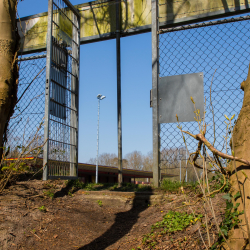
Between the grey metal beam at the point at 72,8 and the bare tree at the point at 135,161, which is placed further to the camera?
the bare tree at the point at 135,161

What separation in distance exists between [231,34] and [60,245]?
4.24 meters

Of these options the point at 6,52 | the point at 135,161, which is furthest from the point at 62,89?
the point at 135,161

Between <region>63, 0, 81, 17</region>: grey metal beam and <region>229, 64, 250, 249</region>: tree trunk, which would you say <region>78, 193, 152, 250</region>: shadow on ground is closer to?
<region>229, 64, 250, 249</region>: tree trunk

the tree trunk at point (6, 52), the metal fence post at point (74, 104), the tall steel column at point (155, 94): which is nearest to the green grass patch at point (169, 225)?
the tall steel column at point (155, 94)

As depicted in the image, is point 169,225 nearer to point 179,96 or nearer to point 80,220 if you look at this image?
point 80,220

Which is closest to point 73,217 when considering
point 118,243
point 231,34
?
point 118,243

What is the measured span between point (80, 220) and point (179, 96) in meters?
2.65

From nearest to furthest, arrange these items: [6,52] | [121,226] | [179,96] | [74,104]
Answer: [6,52], [121,226], [179,96], [74,104]

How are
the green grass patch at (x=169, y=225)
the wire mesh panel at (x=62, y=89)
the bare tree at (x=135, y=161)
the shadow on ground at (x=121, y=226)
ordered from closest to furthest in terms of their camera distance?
the green grass patch at (x=169, y=225)
the shadow on ground at (x=121, y=226)
the wire mesh panel at (x=62, y=89)
the bare tree at (x=135, y=161)

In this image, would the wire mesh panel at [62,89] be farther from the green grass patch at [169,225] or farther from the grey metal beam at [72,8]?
the green grass patch at [169,225]

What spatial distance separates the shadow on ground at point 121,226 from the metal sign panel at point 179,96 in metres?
1.45

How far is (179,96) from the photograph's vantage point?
485 cm

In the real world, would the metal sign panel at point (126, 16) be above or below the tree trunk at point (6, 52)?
above

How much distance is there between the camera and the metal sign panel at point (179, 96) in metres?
4.71
